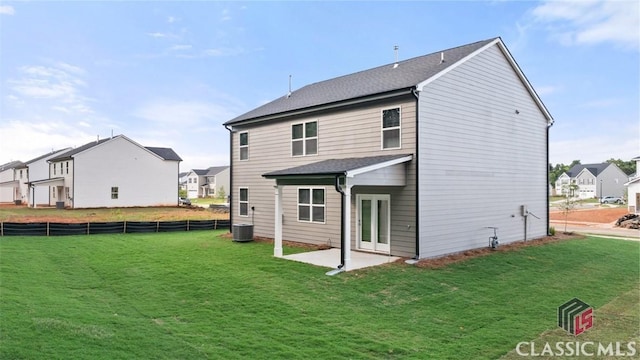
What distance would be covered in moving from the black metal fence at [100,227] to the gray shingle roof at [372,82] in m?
6.08

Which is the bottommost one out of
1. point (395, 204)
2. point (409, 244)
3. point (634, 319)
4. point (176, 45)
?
point (634, 319)

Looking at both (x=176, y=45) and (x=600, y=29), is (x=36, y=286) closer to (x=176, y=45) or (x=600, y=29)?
(x=176, y=45)

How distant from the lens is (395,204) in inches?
487

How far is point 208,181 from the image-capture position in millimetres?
Result: 84812

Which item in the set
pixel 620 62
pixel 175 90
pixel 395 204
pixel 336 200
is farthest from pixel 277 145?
pixel 620 62

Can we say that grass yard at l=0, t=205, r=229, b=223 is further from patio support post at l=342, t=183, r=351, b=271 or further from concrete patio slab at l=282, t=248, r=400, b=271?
patio support post at l=342, t=183, r=351, b=271

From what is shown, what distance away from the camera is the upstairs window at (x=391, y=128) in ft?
40.9

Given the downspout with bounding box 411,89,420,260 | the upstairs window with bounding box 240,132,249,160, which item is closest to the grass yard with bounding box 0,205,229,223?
the upstairs window with bounding box 240,132,249,160

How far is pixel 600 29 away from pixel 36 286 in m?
21.2

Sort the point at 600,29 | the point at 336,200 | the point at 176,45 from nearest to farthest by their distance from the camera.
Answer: the point at 336,200
the point at 600,29
the point at 176,45

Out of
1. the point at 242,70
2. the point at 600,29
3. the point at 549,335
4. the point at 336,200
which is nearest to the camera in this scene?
the point at 549,335

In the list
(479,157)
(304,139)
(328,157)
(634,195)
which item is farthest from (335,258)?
(634,195)

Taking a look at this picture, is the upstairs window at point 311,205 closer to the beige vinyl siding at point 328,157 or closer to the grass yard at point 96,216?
the beige vinyl siding at point 328,157

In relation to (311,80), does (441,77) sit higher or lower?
lower
